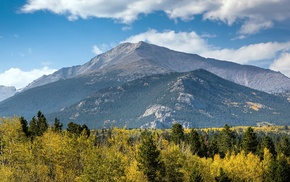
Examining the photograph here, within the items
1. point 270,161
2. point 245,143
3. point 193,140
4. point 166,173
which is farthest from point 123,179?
point 245,143

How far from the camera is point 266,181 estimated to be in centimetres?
11281

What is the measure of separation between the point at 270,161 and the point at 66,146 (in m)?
68.3

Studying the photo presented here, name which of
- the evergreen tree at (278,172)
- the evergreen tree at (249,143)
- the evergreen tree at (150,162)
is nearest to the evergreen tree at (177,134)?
the evergreen tree at (249,143)

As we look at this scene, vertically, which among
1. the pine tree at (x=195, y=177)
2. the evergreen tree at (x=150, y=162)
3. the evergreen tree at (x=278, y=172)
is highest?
the evergreen tree at (x=150, y=162)

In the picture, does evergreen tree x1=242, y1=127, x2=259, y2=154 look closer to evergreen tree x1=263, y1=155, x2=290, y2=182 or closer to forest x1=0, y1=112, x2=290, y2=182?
forest x1=0, y1=112, x2=290, y2=182

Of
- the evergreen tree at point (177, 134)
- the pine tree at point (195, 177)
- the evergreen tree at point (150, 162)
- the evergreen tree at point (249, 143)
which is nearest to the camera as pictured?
the evergreen tree at point (150, 162)

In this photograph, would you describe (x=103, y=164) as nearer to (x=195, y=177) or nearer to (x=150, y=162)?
(x=150, y=162)

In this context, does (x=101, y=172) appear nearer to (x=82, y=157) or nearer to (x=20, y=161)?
(x=82, y=157)

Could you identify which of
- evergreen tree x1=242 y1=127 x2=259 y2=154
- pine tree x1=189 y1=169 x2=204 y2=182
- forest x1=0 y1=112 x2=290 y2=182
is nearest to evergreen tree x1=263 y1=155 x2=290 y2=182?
forest x1=0 y1=112 x2=290 y2=182

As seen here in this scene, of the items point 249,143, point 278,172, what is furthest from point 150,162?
point 249,143

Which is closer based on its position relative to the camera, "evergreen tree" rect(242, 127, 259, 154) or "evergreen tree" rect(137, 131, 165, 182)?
"evergreen tree" rect(137, 131, 165, 182)

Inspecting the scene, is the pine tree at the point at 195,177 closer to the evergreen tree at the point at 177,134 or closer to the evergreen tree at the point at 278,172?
the evergreen tree at the point at 278,172

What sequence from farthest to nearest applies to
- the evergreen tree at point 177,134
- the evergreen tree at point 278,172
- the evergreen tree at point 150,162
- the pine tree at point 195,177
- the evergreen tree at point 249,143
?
the evergreen tree at point 177,134, the evergreen tree at point 249,143, the evergreen tree at point 278,172, the pine tree at point 195,177, the evergreen tree at point 150,162

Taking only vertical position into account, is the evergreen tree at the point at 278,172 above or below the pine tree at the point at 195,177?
below
